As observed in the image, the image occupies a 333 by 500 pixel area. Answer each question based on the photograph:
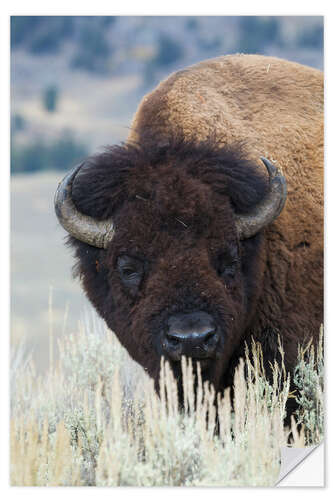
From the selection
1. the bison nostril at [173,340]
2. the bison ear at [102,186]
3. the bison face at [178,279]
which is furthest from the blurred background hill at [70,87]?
the bison nostril at [173,340]

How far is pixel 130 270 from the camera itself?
4230mm

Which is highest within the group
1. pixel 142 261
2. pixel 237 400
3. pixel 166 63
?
pixel 166 63

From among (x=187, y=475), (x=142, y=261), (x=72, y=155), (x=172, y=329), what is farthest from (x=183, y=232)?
(x=72, y=155)

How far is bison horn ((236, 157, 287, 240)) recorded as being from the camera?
4.32 m

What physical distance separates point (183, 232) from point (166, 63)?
1.46 metres

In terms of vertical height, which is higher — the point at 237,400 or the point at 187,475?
the point at 237,400

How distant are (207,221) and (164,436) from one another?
1.03 m

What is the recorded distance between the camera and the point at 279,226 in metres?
4.74

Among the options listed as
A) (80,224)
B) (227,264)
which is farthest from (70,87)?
(227,264)

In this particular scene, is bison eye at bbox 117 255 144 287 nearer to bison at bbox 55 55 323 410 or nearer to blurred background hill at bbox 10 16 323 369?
bison at bbox 55 55 323 410

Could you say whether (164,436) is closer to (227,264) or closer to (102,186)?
(227,264)

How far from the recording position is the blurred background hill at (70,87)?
473 centimetres
